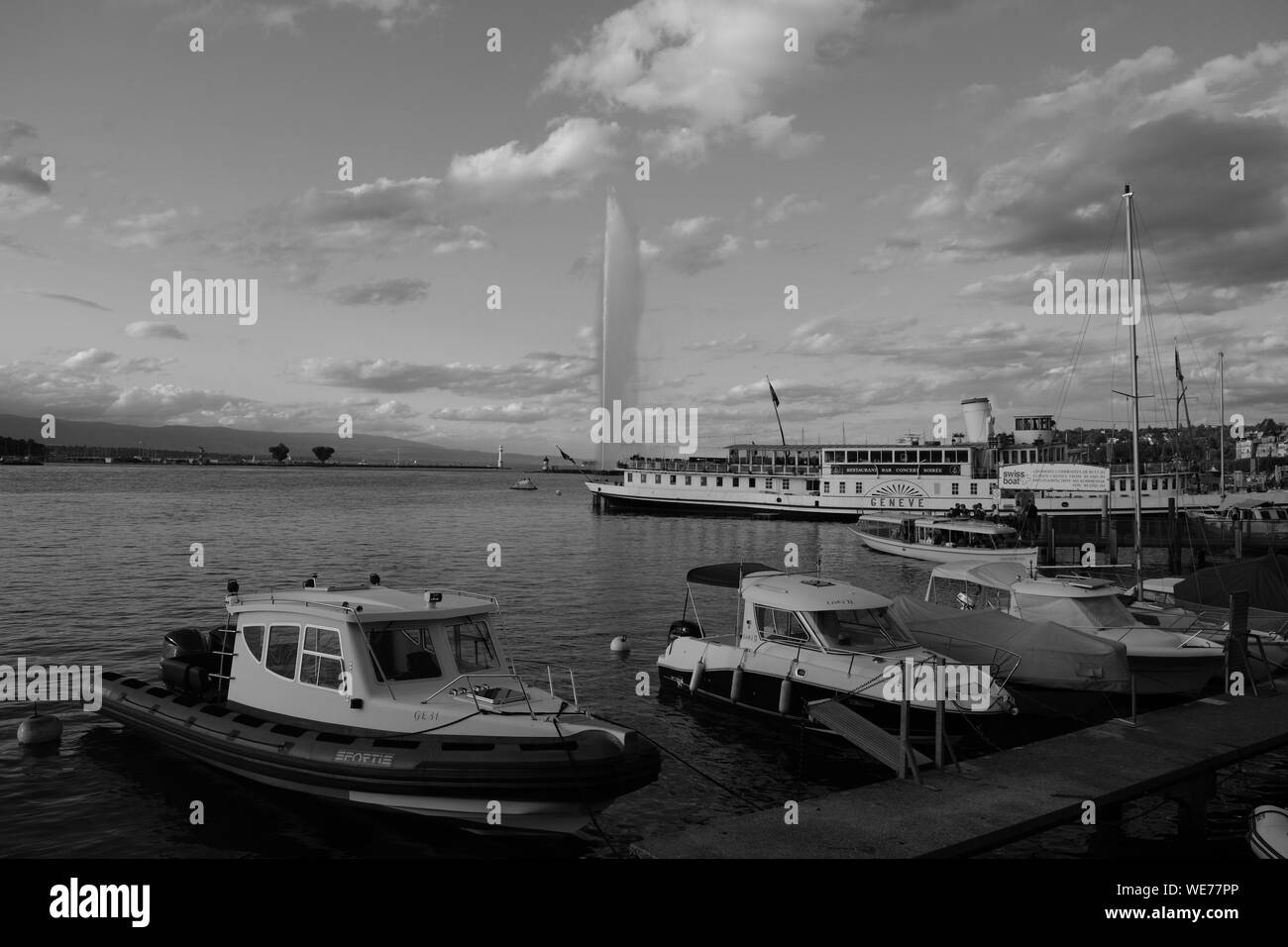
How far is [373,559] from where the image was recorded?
48.3m

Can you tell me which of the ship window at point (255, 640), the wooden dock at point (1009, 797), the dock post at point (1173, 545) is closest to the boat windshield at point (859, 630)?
the wooden dock at point (1009, 797)

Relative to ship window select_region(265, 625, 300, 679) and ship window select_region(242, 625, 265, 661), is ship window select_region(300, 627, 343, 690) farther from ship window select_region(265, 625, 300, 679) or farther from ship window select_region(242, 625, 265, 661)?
ship window select_region(242, 625, 265, 661)

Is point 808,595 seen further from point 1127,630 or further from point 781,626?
point 1127,630

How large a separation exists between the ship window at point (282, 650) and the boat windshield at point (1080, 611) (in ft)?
54.8

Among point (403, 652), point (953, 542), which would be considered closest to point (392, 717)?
point (403, 652)

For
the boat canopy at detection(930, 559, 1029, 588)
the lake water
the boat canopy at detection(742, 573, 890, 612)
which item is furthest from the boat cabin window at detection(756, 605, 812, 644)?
Result: the boat canopy at detection(930, 559, 1029, 588)

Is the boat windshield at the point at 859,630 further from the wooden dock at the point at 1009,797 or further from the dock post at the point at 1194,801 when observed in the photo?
the dock post at the point at 1194,801

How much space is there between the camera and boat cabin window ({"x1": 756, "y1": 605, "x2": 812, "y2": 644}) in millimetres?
18031

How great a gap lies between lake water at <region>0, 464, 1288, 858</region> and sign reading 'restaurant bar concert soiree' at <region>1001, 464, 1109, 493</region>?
A: 15285mm

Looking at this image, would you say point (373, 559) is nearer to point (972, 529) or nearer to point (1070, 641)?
point (972, 529)

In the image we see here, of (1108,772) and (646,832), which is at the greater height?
(1108,772)

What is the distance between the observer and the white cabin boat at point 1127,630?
60.2ft

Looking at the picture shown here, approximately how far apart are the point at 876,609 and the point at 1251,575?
13825 mm
